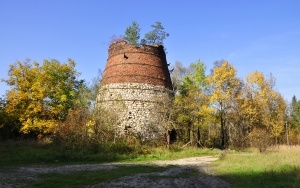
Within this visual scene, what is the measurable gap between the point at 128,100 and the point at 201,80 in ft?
34.8

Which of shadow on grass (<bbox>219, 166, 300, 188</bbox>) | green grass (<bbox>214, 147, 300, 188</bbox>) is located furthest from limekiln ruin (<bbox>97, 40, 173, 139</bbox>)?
A: shadow on grass (<bbox>219, 166, 300, 188</bbox>)

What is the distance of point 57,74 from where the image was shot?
1107 inches

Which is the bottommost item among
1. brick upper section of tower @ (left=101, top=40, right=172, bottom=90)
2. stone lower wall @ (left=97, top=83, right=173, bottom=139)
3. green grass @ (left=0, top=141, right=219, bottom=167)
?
green grass @ (left=0, top=141, right=219, bottom=167)

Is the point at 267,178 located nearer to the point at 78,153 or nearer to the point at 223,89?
the point at 78,153

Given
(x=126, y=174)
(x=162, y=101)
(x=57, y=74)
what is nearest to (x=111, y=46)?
(x=57, y=74)

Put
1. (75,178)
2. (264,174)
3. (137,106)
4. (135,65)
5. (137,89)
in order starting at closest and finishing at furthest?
(264,174), (75,178), (137,106), (137,89), (135,65)

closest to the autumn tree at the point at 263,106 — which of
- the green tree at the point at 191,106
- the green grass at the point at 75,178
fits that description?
the green tree at the point at 191,106

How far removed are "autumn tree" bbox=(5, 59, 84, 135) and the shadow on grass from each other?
645 inches

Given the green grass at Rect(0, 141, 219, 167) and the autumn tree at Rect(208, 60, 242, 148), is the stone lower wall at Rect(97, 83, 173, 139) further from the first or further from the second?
the autumn tree at Rect(208, 60, 242, 148)

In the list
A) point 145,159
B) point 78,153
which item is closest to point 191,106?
point 145,159

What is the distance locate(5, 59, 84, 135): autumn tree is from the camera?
25266mm

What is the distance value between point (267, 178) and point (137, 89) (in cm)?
1628

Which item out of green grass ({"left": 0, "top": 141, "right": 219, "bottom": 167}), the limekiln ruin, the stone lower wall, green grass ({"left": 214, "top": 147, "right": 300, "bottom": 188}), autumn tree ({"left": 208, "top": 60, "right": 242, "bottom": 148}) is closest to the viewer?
green grass ({"left": 214, "top": 147, "right": 300, "bottom": 188})

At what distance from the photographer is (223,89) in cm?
3023
